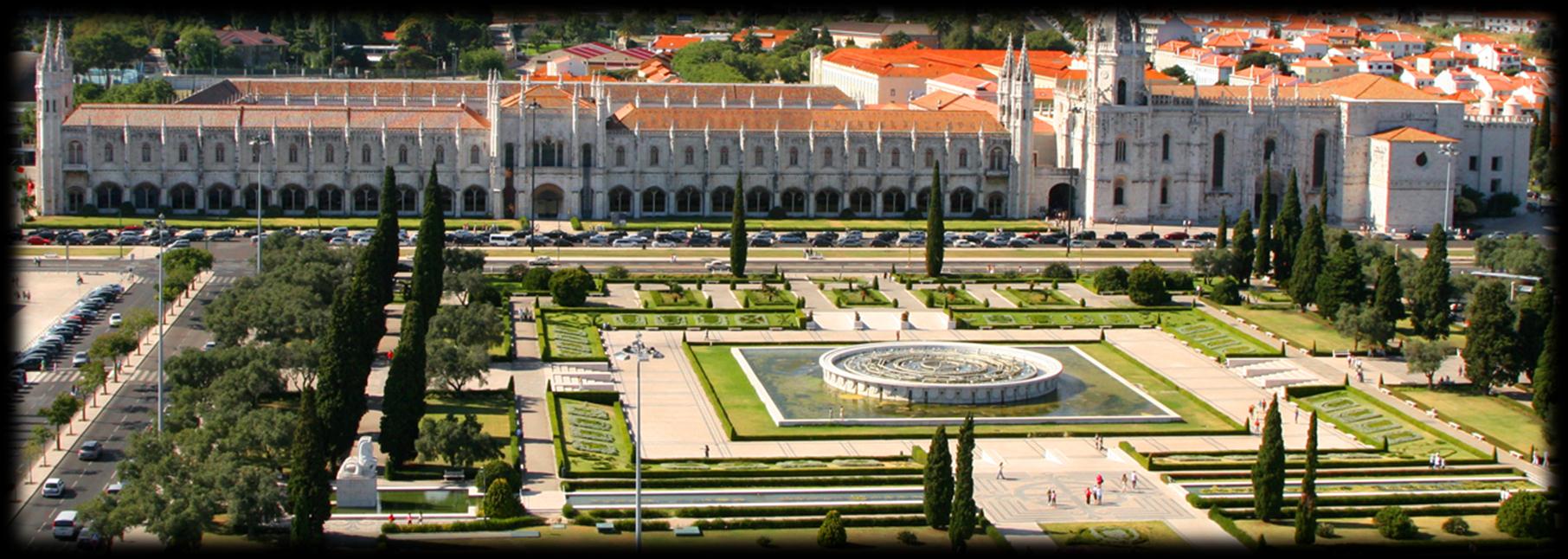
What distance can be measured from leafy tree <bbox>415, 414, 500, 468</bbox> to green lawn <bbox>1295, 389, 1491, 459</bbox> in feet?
76.6

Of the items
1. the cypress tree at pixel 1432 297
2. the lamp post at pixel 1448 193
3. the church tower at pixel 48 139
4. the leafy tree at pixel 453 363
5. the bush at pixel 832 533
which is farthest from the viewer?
the lamp post at pixel 1448 193

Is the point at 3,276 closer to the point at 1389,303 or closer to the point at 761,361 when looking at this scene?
the point at 761,361

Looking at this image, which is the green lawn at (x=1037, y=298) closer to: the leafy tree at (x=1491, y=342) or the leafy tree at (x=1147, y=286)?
the leafy tree at (x=1147, y=286)

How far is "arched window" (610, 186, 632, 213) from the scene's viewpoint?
95375 millimetres

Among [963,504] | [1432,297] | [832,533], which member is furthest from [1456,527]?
[1432,297]

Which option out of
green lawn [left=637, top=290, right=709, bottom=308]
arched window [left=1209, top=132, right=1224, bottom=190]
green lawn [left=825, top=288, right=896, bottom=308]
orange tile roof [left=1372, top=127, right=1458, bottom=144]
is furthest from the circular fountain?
orange tile roof [left=1372, top=127, right=1458, bottom=144]

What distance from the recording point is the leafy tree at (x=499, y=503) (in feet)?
134

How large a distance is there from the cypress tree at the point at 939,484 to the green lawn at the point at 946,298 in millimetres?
31499

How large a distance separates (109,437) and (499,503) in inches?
507

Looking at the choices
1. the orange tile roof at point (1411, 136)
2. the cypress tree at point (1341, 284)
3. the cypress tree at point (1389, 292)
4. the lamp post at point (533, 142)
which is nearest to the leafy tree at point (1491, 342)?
the cypress tree at point (1389, 292)

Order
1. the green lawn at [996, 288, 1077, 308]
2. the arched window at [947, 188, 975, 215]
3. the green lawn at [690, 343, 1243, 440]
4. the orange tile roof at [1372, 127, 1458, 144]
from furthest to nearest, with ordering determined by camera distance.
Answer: the arched window at [947, 188, 975, 215], the orange tile roof at [1372, 127, 1458, 144], the green lawn at [996, 288, 1077, 308], the green lawn at [690, 343, 1243, 440]

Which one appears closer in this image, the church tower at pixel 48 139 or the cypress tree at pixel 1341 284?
the cypress tree at pixel 1341 284

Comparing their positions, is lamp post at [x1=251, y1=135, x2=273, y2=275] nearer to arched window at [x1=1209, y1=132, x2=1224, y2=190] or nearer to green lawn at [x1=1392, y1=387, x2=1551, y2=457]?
green lawn at [x1=1392, y1=387, x2=1551, y2=457]

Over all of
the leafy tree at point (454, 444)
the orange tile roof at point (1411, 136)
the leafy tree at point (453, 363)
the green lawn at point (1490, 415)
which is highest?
the orange tile roof at point (1411, 136)
